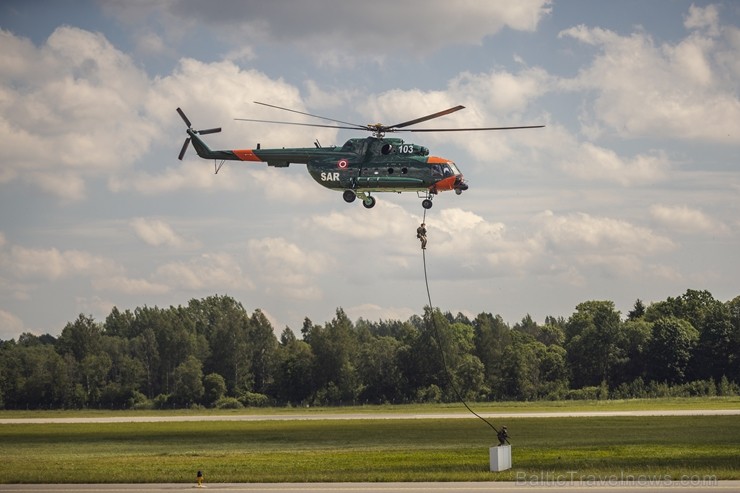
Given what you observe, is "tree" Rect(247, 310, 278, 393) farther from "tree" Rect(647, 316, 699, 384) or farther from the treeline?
"tree" Rect(647, 316, 699, 384)

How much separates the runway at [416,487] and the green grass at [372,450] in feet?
6.74

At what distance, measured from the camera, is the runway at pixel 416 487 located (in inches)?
1443

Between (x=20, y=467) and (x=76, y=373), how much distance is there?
105 meters

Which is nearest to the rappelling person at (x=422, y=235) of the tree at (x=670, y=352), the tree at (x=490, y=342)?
the tree at (x=670, y=352)

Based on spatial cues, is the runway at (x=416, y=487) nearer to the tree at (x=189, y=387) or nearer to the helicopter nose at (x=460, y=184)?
the helicopter nose at (x=460, y=184)

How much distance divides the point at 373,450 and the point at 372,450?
0.06m

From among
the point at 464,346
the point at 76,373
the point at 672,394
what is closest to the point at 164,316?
the point at 76,373

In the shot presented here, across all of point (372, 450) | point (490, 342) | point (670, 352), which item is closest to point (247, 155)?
point (372, 450)

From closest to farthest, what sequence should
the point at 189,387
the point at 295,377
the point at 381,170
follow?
the point at 381,170, the point at 189,387, the point at 295,377

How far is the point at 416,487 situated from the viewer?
38438 mm

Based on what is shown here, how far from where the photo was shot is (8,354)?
16050 centimetres

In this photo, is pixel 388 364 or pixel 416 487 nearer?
pixel 416 487

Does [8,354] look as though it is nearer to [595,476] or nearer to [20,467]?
[20,467]

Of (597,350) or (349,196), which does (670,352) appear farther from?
(349,196)
